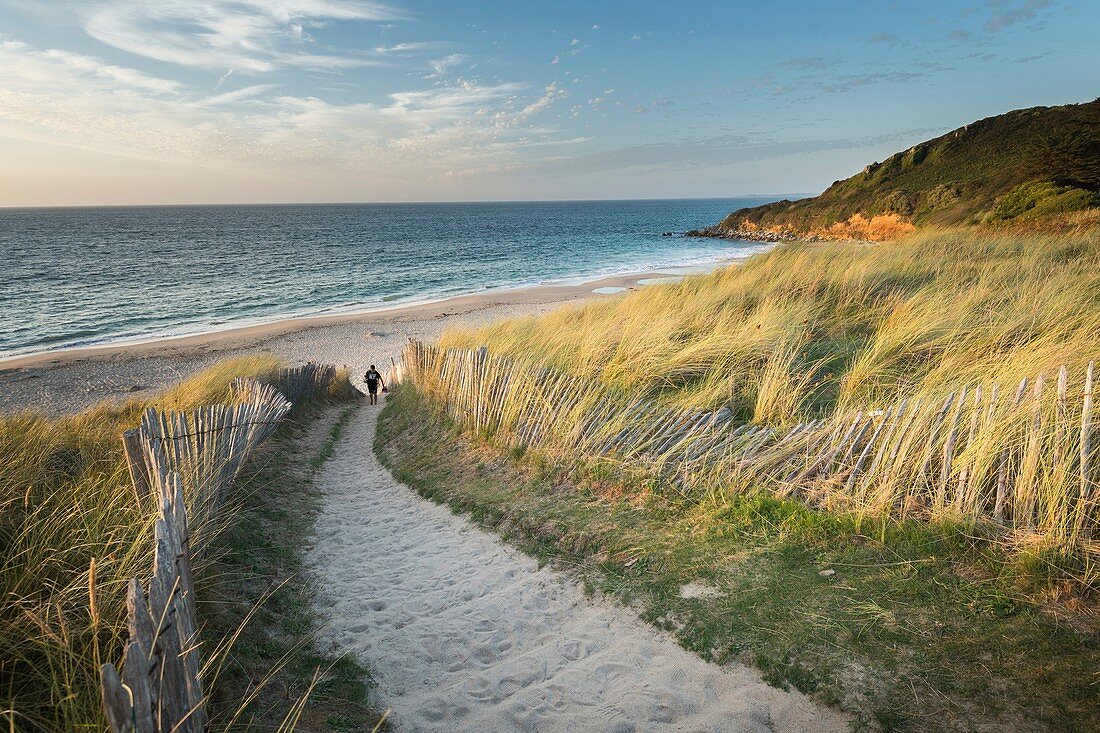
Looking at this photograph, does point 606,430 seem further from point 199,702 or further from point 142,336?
point 142,336

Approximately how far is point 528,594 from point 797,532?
7.30 feet

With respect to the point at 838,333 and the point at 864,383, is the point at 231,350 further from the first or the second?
the point at 864,383

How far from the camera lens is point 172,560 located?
270cm

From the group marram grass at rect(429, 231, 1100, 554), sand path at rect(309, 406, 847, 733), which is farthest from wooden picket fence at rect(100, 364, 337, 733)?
marram grass at rect(429, 231, 1100, 554)

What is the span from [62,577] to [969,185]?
5308 cm

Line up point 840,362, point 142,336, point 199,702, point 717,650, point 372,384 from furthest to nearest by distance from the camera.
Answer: point 142,336 → point 372,384 → point 840,362 → point 717,650 → point 199,702

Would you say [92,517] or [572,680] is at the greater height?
[92,517]

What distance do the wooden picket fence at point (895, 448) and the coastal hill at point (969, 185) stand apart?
63.5 feet

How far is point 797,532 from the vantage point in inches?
175

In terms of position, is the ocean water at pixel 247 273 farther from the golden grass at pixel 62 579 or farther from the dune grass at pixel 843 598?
the dune grass at pixel 843 598

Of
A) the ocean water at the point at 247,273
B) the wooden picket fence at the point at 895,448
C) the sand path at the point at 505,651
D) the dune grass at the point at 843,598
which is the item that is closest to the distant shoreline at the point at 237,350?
the ocean water at the point at 247,273

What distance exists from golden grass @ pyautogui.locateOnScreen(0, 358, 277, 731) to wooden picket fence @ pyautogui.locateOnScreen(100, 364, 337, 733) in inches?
7.4

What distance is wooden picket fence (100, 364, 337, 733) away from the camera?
181 centimetres

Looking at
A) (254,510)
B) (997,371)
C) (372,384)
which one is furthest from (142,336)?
(997,371)
